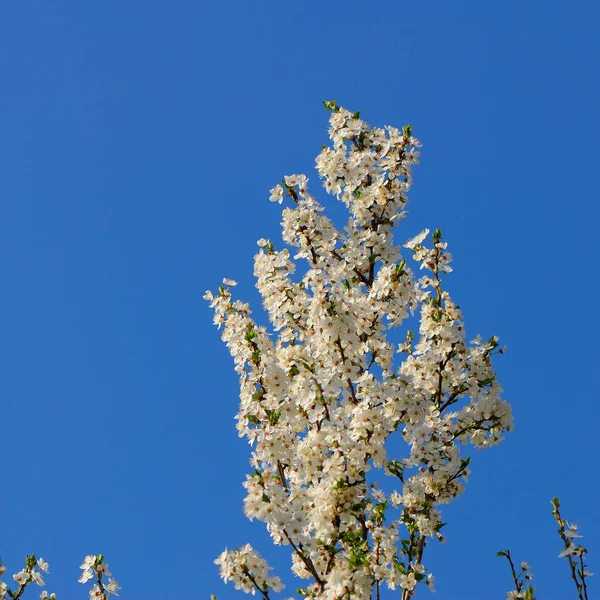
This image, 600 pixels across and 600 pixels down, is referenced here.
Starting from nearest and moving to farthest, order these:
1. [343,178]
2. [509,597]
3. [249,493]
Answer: [249,493], [509,597], [343,178]

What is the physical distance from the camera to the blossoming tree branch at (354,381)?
7324mm

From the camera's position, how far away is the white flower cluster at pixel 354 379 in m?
7.39

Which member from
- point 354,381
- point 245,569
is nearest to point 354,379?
point 354,381

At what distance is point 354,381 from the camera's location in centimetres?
816

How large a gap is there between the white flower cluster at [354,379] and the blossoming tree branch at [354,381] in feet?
0.05

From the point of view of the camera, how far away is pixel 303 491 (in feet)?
24.5

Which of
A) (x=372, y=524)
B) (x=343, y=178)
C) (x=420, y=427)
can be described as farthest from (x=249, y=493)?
(x=343, y=178)

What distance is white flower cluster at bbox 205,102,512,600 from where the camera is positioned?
7387mm

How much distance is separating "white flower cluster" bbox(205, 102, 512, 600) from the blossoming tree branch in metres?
0.02

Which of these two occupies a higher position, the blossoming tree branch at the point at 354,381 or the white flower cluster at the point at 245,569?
the blossoming tree branch at the point at 354,381

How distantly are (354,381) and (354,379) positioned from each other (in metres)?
0.05

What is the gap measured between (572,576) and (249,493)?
342 centimetres

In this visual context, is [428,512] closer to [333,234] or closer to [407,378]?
[407,378]

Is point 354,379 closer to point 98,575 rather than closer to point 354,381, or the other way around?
point 354,381
